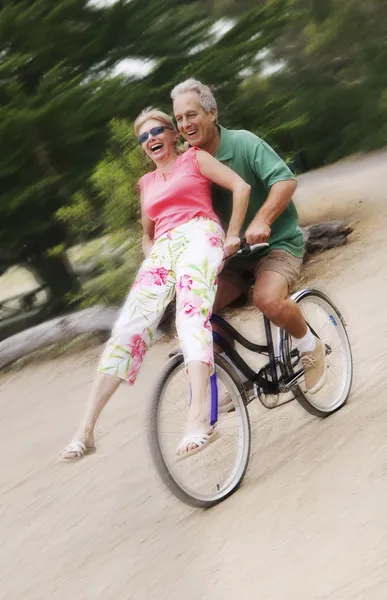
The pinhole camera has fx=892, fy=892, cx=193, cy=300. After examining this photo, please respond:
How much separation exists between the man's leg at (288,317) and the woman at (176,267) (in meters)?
0.25

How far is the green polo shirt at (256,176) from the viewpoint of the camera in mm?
3715

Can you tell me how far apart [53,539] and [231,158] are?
187cm

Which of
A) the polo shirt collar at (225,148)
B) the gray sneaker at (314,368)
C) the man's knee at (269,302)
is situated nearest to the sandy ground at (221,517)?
the gray sneaker at (314,368)

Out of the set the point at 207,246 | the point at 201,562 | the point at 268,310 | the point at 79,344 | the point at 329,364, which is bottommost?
the point at 79,344

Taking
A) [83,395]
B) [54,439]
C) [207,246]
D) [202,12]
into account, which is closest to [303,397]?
[207,246]

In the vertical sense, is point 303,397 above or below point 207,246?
below

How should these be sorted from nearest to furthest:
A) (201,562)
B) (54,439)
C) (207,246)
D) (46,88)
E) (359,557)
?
(359,557) → (201,562) → (207,246) → (54,439) → (46,88)

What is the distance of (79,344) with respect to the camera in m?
8.50

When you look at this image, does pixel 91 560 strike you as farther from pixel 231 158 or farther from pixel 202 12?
pixel 202 12

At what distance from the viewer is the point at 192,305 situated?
3.44m

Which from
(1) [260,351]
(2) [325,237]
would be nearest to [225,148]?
(1) [260,351]

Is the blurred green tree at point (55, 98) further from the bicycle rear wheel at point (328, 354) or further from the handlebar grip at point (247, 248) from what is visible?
the handlebar grip at point (247, 248)

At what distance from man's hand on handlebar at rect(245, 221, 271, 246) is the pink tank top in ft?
0.66

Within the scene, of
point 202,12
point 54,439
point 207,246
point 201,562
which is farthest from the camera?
point 202,12
